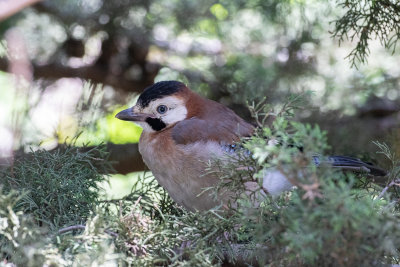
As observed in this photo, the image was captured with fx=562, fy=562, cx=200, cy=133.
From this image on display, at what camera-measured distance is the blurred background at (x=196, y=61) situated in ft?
11.4

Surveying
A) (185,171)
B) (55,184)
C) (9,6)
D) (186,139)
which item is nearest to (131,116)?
(186,139)

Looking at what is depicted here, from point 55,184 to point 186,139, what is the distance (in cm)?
72

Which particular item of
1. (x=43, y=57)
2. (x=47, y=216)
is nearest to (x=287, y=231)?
(x=47, y=216)

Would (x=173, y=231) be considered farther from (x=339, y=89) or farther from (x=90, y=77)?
(x=339, y=89)

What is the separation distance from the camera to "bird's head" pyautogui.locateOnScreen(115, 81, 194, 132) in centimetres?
296

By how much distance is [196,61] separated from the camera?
12.9 ft

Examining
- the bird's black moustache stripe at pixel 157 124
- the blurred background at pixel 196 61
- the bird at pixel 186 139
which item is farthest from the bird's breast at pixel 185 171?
the blurred background at pixel 196 61

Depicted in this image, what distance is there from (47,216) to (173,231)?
601mm

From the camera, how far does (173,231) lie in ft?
6.31

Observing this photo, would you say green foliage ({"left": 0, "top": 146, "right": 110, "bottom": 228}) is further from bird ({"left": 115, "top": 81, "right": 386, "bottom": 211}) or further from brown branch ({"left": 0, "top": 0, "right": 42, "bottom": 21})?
brown branch ({"left": 0, "top": 0, "right": 42, "bottom": 21})

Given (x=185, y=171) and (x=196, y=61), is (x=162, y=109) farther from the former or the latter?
(x=196, y=61)

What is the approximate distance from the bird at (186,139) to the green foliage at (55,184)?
1.09 feet

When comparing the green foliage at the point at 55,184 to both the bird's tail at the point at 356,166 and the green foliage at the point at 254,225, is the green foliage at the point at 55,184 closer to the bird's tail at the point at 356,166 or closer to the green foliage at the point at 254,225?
the green foliage at the point at 254,225

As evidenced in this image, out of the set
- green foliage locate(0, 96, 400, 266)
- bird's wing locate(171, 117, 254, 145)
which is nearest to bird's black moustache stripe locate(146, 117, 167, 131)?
bird's wing locate(171, 117, 254, 145)
